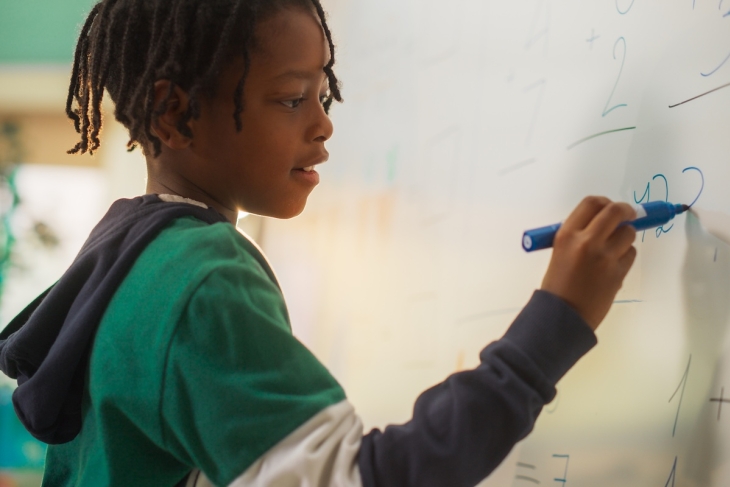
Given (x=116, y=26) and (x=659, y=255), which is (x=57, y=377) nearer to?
(x=116, y=26)

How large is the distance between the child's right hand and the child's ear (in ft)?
0.98

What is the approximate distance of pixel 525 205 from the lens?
621mm

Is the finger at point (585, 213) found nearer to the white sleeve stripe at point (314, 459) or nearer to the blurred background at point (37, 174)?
the white sleeve stripe at point (314, 459)

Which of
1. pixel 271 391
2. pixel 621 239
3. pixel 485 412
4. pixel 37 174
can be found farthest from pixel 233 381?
pixel 37 174

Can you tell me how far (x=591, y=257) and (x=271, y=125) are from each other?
27 cm

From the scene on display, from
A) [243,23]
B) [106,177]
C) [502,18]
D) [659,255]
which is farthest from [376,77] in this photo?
[106,177]

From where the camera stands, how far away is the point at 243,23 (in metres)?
0.52

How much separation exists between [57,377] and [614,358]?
42 centimetres

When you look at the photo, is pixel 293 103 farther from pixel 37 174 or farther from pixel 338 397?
pixel 37 174

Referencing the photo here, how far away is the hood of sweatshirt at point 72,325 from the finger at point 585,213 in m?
0.27

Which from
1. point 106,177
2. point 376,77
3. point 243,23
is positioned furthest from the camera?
point 106,177

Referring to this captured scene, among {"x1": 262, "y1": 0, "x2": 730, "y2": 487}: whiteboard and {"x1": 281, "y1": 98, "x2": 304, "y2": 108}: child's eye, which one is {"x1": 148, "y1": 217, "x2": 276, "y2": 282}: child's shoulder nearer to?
{"x1": 281, "y1": 98, "x2": 304, "y2": 108}: child's eye

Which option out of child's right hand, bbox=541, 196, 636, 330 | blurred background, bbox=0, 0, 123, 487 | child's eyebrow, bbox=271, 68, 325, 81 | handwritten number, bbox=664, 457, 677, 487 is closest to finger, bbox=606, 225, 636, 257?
child's right hand, bbox=541, 196, 636, 330

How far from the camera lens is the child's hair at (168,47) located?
514 mm
